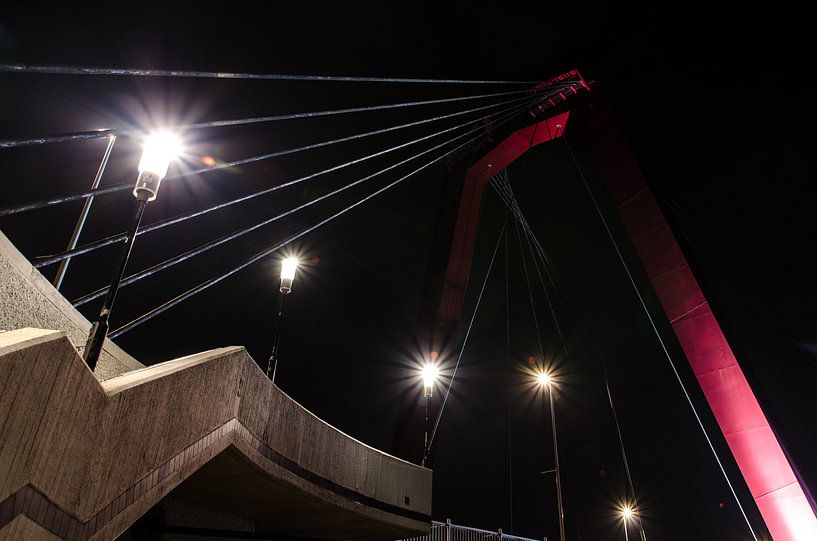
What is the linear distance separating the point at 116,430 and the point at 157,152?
2.77 m

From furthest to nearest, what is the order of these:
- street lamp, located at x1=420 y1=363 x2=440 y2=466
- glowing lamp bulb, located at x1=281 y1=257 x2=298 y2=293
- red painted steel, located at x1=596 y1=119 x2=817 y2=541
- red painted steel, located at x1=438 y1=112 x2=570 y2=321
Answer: red painted steel, located at x1=438 y1=112 x2=570 y2=321 < red painted steel, located at x1=596 y1=119 x2=817 y2=541 < street lamp, located at x1=420 y1=363 x2=440 y2=466 < glowing lamp bulb, located at x1=281 y1=257 x2=298 y2=293

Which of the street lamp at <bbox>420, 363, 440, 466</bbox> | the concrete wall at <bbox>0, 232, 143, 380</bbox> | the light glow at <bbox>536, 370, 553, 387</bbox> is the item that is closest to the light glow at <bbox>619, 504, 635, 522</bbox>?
the light glow at <bbox>536, 370, 553, 387</bbox>

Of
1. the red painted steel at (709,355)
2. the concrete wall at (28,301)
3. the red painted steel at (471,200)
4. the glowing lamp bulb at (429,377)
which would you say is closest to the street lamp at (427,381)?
the glowing lamp bulb at (429,377)

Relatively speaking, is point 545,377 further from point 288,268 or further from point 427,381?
point 288,268

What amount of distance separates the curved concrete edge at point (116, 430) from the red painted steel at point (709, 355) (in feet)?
41.9

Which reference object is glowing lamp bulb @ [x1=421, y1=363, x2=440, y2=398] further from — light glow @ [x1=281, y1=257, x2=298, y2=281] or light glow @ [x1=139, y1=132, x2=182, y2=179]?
light glow @ [x1=139, y1=132, x2=182, y2=179]

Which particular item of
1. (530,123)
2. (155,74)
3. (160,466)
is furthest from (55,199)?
(530,123)

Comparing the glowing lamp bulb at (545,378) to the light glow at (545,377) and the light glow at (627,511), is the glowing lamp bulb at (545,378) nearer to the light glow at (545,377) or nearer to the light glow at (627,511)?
the light glow at (545,377)

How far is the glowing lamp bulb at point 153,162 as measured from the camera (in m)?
5.01

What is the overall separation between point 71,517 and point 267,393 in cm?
307

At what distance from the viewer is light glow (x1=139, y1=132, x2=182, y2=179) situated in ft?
16.8

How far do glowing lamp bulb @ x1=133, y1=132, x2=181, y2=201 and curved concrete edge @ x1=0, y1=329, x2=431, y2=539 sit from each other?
5.40 feet

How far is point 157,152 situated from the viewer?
5.16 meters

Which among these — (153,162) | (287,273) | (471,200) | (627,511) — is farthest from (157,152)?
(627,511)
